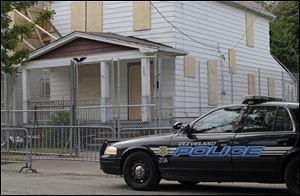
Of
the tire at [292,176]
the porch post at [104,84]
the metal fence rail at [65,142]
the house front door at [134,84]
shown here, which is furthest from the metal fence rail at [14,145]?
the tire at [292,176]

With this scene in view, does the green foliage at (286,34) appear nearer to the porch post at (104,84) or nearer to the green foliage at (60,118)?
the porch post at (104,84)

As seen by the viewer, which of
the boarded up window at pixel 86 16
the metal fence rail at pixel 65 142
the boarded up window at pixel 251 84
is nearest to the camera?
the metal fence rail at pixel 65 142

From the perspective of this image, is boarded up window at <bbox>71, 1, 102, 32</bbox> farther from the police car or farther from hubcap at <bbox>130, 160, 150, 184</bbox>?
hubcap at <bbox>130, 160, 150, 184</bbox>

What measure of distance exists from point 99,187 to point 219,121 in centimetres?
259

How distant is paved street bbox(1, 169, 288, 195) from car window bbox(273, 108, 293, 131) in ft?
4.08

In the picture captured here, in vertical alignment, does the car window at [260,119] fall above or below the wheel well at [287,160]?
above

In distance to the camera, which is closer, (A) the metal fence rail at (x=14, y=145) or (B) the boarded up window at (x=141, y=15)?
(A) the metal fence rail at (x=14, y=145)

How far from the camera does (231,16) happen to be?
2338 centimetres


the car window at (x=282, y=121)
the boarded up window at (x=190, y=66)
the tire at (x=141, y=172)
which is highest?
the boarded up window at (x=190, y=66)

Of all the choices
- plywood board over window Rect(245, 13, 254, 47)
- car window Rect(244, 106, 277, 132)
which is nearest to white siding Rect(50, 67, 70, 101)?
plywood board over window Rect(245, 13, 254, 47)

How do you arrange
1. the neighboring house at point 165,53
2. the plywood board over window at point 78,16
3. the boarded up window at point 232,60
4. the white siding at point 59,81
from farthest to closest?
the plywood board over window at point 78,16
the boarded up window at point 232,60
the white siding at point 59,81
the neighboring house at point 165,53

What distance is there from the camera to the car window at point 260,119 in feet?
31.0

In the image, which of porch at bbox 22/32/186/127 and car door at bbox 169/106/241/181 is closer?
car door at bbox 169/106/241/181

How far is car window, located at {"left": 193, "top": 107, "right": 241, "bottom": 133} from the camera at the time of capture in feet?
32.0
